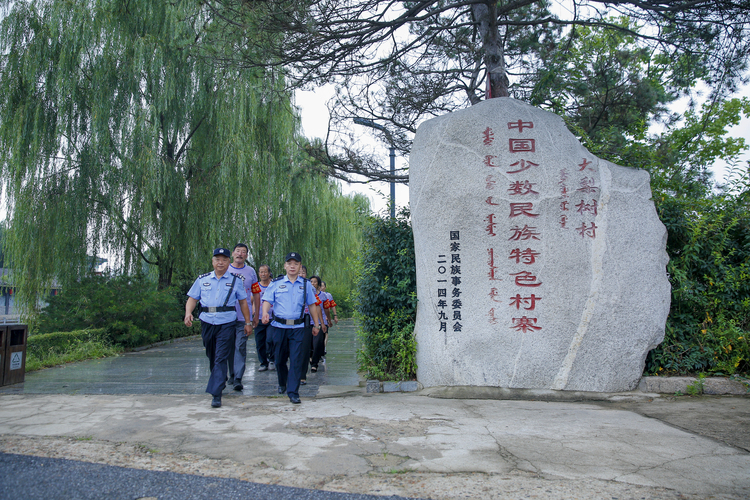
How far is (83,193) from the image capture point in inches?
407

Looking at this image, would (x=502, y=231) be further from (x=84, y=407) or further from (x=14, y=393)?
(x=14, y=393)

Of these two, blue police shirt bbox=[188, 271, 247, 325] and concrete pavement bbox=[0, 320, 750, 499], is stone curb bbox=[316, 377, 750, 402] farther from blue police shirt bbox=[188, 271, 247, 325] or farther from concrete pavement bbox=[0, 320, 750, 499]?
blue police shirt bbox=[188, 271, 247, 325]

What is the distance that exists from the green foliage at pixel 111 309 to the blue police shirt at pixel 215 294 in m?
5.41

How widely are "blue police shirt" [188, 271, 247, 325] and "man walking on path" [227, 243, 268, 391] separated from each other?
17.0 inches

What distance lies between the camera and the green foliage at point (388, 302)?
238 inches

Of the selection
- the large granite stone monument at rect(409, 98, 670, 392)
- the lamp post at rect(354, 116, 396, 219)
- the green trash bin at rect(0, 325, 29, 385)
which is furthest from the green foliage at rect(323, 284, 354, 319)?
the large granite stone monument at rect(409, 98, 670, 392)

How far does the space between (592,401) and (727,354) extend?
1.75 meters

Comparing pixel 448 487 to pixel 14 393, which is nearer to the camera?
pixel 448 487

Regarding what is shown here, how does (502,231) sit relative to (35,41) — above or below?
below

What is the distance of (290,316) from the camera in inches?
Result: 206

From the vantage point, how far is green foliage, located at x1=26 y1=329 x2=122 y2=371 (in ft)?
25.8

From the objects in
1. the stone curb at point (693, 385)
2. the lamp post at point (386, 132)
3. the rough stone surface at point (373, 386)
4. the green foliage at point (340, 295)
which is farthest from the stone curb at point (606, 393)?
the green foliage at point (340, 295)

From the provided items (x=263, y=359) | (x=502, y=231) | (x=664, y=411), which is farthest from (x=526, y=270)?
(x=263, y=359)

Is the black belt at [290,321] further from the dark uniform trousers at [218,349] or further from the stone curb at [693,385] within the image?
the stone curb at [693,385]
